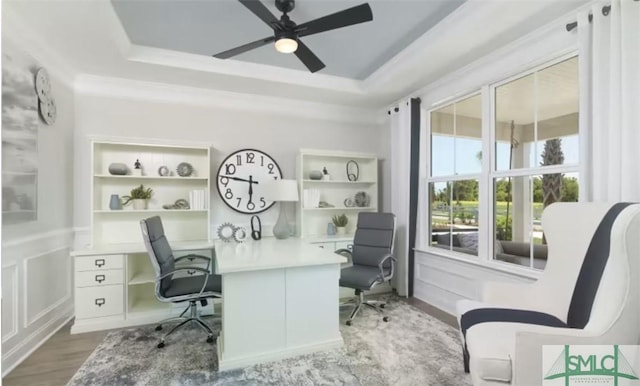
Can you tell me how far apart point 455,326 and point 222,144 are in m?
3.20

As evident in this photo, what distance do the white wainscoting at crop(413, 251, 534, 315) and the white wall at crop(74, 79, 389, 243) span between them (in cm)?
123

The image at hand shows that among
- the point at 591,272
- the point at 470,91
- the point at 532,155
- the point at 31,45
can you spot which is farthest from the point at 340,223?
the point at 31,45

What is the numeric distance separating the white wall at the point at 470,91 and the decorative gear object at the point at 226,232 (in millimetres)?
2217

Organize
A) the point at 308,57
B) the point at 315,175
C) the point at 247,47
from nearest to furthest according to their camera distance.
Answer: the point at 247,47, the point at 308,57, the point at 315,175

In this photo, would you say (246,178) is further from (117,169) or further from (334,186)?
(117,169)

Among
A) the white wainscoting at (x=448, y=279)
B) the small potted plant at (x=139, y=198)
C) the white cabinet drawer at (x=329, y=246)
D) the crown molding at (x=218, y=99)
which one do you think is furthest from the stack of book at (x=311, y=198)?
the small potted plant at (x=139, y=198)

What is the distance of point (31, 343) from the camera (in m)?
2.61

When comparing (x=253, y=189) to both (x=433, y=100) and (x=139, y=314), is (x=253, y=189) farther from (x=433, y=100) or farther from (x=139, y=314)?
(x=433, y=100)

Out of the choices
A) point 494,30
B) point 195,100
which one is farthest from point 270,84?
point 494,30

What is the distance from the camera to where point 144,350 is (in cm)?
263

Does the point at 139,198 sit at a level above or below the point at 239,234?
above

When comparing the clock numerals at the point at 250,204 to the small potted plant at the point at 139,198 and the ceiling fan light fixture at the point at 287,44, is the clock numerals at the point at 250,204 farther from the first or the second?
the ceiling fan light fixture at the point at 287,44

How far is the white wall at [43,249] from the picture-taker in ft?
7.89

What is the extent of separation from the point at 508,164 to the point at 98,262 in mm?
3877
